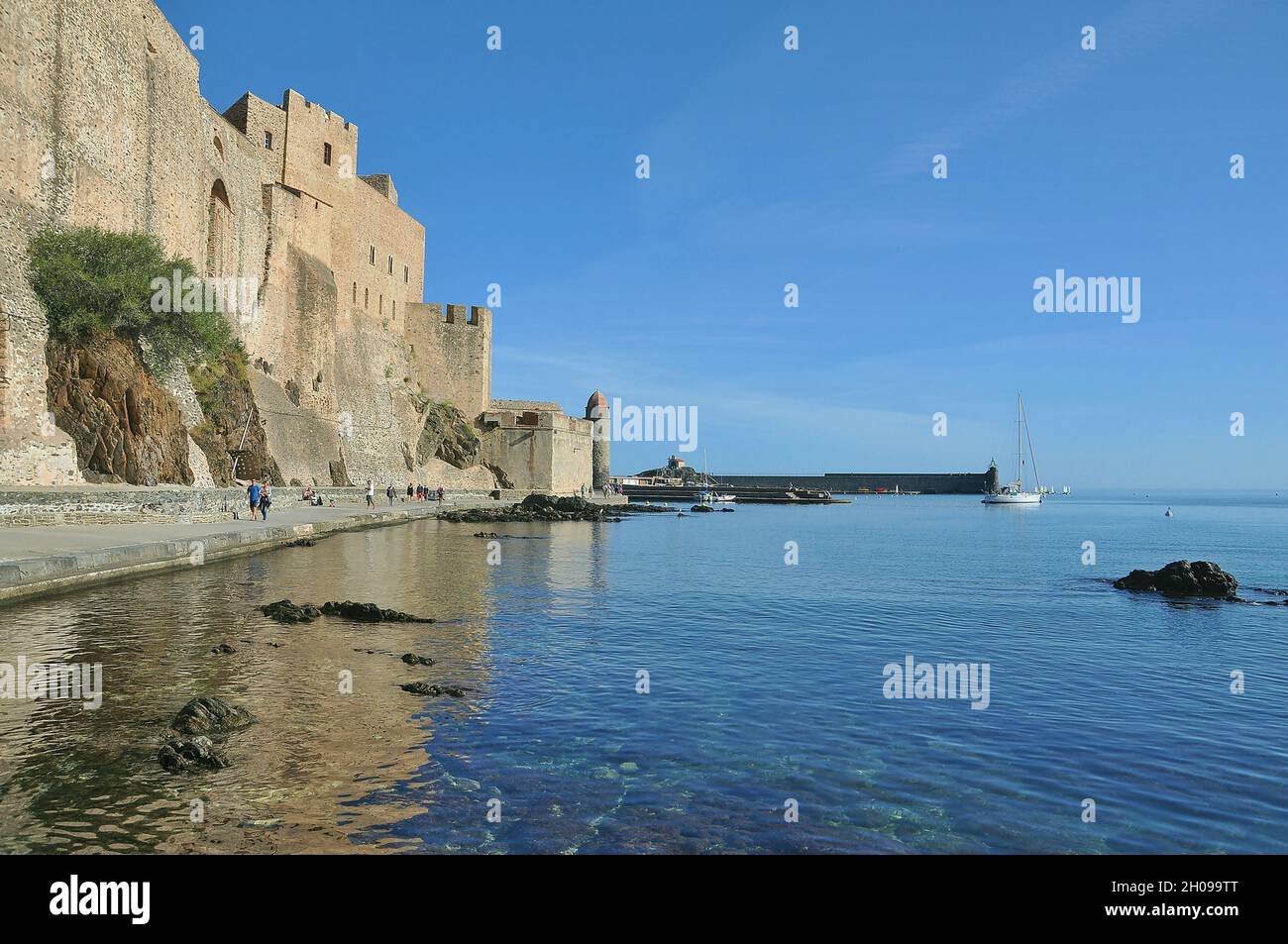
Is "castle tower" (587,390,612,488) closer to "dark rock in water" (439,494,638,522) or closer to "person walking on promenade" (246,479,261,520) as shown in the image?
"dark rock in water" (439,494,638,522)

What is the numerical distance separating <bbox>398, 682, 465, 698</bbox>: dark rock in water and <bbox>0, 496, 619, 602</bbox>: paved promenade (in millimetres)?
6019

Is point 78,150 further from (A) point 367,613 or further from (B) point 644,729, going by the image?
(B) point 644,729

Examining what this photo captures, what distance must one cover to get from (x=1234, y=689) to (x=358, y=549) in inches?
651

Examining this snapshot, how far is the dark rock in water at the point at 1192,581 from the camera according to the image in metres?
17.9

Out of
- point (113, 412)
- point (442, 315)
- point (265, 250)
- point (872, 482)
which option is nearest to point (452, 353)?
point (442, 315)

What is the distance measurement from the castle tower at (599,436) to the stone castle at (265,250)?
31.2ft

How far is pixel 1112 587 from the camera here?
19.6 meters

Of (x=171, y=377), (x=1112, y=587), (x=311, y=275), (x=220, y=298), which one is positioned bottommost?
(x=1112, y=587)

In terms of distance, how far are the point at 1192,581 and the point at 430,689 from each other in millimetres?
17019

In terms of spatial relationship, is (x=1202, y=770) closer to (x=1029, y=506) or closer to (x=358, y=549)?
(x=358, y=549)

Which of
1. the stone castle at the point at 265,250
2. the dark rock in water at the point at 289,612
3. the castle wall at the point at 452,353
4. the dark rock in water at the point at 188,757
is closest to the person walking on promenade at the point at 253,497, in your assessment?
the stone castle at the point at 265,250

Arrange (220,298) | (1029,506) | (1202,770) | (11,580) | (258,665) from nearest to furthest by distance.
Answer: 1. (1202,770)
2. (258,665)
3. (11,580)
4. (220,298)
5. (1029,506)

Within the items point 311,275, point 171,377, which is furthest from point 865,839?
point 311,275

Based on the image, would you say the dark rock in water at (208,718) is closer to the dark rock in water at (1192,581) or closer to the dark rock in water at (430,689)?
the dark rock in water at (430,689)
